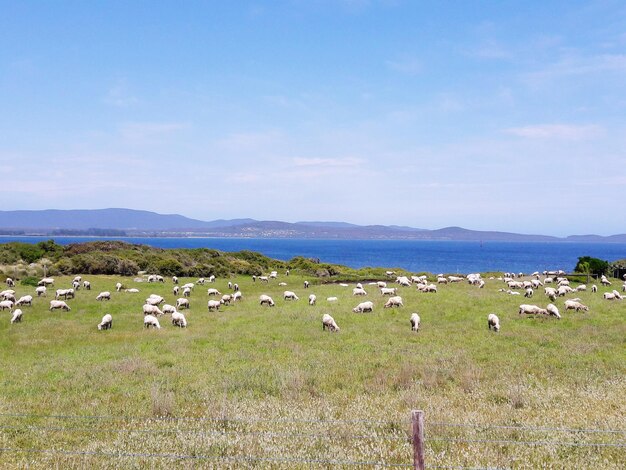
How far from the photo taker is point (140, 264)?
57.0m

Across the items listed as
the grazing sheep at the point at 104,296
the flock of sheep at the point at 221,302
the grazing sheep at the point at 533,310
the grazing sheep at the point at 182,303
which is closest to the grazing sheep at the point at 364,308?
the flock of sheep at the point at 221,302

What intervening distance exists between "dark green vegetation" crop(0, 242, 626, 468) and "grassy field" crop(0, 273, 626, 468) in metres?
0.05

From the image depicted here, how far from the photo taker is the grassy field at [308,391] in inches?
329

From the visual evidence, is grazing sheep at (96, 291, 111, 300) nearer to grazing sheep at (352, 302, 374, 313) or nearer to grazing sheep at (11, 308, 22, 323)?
grazing sheep at (11, 308, 22, 323)

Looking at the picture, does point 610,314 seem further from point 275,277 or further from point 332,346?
point 275,277

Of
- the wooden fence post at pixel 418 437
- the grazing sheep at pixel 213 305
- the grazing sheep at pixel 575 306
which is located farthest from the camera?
the grazing sheep at pixel 213 305

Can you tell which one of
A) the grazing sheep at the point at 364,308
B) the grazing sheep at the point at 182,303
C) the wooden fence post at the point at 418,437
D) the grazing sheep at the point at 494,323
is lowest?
the grazing sheep at the point at 182,303

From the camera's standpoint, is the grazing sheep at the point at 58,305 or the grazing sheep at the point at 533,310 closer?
the grazing sheep at the point at 533,310

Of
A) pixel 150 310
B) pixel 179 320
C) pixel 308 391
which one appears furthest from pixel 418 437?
pixel 150 310

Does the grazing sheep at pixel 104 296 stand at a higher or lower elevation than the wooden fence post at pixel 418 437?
lower

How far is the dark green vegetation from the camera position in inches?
336

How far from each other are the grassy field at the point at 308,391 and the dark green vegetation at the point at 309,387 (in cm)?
5

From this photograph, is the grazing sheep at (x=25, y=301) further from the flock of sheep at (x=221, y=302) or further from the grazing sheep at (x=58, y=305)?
the grazing sheep at (x=58, y=305)

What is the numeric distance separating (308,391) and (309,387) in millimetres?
268
